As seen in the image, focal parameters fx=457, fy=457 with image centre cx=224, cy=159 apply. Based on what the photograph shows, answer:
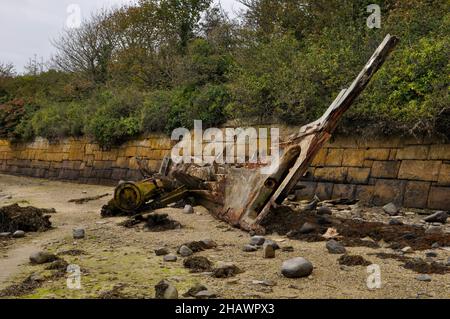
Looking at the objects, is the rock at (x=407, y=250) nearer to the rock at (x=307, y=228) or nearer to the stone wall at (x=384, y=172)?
the rock at (x=307, y=228)

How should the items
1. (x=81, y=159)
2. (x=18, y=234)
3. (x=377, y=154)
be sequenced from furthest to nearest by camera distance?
(x=81, y=159)
(x=377, y=154)
(x=18, y=234)

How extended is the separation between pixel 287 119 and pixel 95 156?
897 centimetres

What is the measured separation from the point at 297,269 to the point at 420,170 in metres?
4.54

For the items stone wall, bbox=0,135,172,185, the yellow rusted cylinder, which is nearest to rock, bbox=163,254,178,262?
the yellow rusted cylinder

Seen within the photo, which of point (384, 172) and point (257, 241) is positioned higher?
point (384, 172)

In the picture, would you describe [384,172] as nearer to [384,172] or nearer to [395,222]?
[384,172]

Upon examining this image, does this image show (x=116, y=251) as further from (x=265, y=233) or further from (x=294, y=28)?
(x=294, y=28)

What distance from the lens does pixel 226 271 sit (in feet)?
13.7

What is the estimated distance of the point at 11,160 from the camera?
73.8 feet

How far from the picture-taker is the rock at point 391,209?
23.6 feet

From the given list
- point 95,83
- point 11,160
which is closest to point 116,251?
point 95,83

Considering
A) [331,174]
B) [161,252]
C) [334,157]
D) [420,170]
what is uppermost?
[334,157]

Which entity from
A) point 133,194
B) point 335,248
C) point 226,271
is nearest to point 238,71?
point 133,194

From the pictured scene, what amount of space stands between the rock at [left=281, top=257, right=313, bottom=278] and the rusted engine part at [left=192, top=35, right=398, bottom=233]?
204 cm
